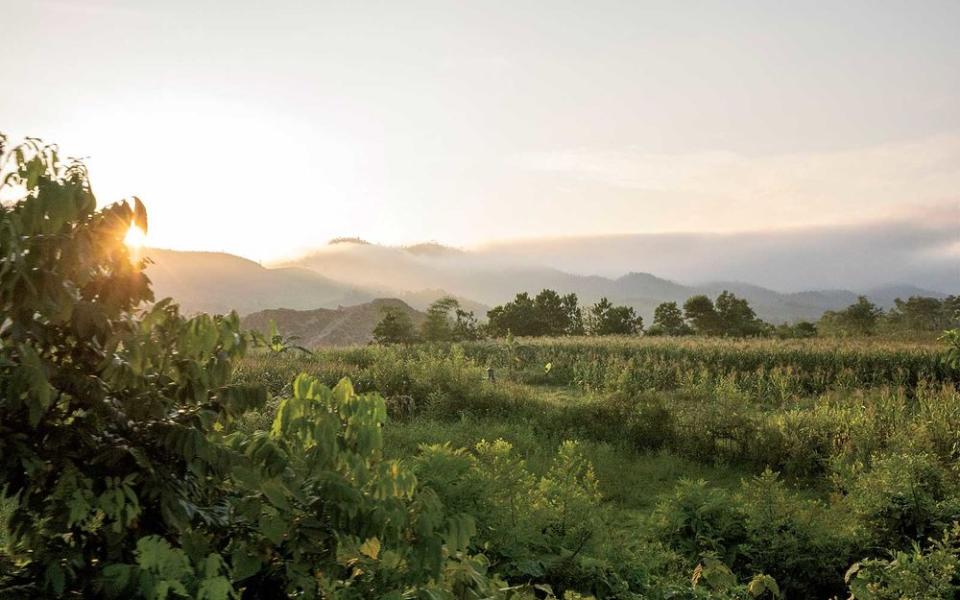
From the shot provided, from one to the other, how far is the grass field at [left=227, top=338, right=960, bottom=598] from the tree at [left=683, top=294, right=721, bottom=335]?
28295mm

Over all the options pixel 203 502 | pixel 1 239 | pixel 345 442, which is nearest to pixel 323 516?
pixel 345 442

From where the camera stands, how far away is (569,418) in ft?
43.0

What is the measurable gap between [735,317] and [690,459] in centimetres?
4383

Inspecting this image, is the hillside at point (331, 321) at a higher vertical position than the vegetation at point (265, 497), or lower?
lower

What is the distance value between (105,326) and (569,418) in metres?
11.5

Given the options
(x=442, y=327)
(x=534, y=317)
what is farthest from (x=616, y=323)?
(x=442, y=327)

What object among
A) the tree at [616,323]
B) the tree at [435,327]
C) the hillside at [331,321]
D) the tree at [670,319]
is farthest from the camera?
the hillside at [331,321]

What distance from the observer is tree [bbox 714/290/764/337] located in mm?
49875

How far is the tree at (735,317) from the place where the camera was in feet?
164

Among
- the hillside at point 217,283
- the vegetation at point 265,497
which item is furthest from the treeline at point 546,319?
the hillside at point 217,283

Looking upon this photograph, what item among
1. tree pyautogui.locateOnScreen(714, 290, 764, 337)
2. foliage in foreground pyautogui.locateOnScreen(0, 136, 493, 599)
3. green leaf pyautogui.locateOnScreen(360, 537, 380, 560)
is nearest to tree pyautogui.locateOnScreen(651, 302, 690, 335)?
tree pyautogui.locateOnScreen(714, 290, 764, 337)

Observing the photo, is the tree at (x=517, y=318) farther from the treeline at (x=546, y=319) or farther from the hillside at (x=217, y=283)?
the hillside at (x=217, y=283)

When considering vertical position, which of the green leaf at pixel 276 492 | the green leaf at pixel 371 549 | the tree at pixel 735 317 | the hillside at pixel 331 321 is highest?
the tree at pixel 735 317

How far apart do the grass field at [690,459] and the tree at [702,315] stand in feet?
92.8
